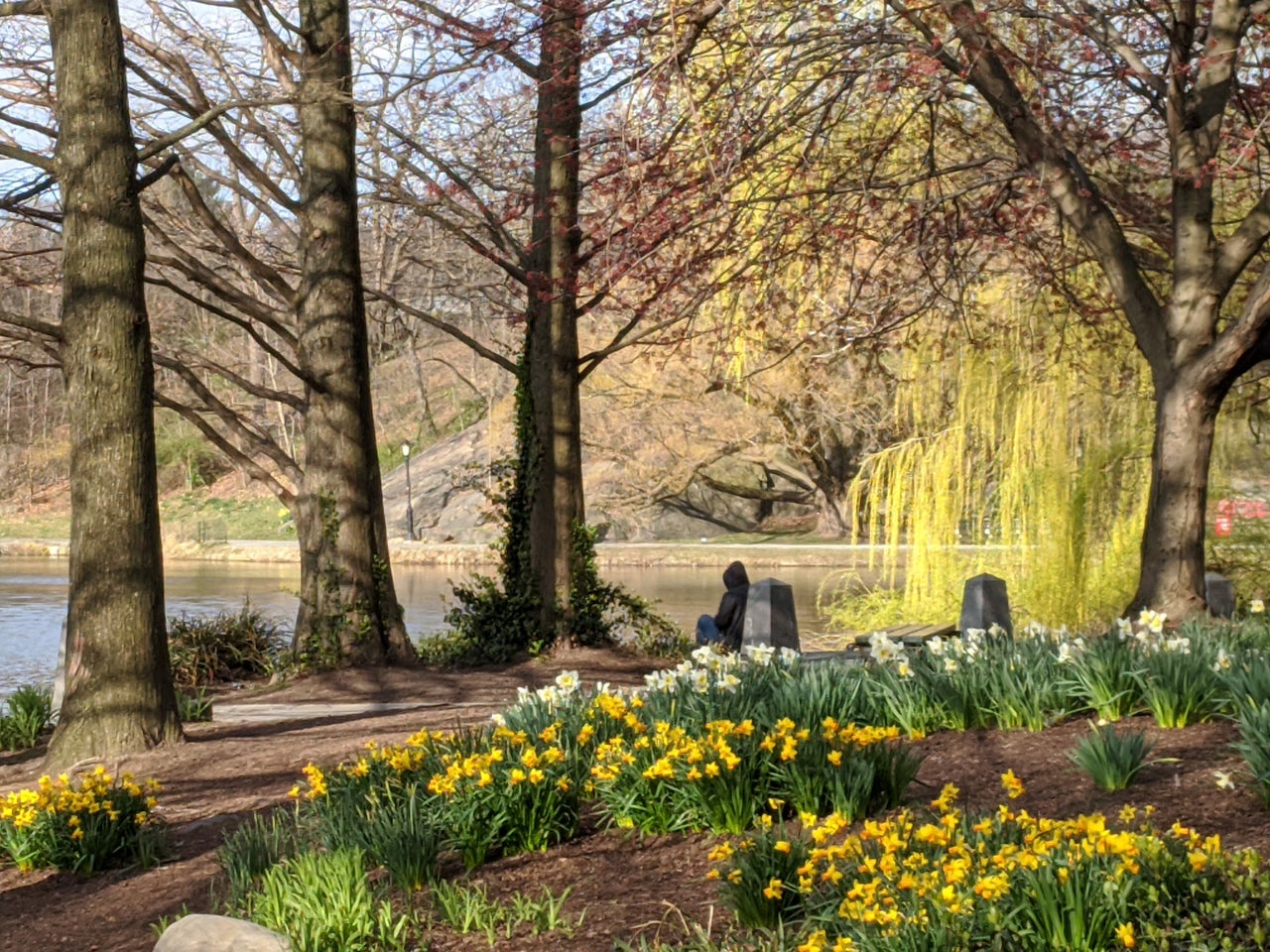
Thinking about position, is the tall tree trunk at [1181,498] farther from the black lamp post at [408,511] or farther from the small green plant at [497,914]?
the black lamp post at [408,511]

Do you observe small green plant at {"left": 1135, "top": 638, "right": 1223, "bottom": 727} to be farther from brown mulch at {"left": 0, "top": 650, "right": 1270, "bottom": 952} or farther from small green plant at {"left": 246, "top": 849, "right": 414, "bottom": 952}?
small green plant at {"left": 246, "top": 849, "right": 414, "bottom": 952}

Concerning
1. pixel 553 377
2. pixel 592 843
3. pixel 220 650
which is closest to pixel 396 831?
pixel 592 843

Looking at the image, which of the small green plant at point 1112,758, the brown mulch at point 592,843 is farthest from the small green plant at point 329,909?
the small green plant at point 1112,758

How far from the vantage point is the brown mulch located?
433 centimetres

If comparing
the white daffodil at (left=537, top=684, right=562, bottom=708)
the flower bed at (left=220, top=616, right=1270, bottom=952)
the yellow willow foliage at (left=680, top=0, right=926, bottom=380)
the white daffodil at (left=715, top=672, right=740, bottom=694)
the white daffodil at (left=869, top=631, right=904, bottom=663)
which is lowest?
the flower bed at (left=220, top=616, right=1270, bottom=952)

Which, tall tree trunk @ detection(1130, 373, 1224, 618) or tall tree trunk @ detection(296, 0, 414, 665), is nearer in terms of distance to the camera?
tall tree trunk @ detection(1130, 373, 1224, 618)

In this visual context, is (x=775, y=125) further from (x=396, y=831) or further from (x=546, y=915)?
(x=546, y=915)

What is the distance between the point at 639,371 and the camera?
3212 centimetres

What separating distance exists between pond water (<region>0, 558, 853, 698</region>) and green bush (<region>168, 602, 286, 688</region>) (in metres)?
1.49

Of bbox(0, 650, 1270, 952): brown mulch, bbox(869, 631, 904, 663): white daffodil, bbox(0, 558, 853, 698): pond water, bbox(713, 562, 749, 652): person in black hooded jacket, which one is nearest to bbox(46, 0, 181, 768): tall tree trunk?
bbox(0, 650, 1270, 952): brown mulch

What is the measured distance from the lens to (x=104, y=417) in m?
7.75

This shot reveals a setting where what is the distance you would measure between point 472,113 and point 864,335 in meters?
5.36

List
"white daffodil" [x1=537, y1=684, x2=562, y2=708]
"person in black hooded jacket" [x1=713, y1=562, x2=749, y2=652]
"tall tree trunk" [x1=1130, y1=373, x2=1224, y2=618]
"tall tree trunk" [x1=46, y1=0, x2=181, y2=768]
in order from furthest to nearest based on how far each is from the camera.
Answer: "person in black hooded jacket" [x1=713, y1=562, x2=749, y2=652], "tall tree trunk" [x1=1130, y1=373, x2=1224, y2=618], "tall tree trunk" [x1=46, y1=0, x2=181, y2=768], "white daffodil" [x1=537, y1=684, x2=562, y2=708]

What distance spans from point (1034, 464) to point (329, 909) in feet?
35.5
